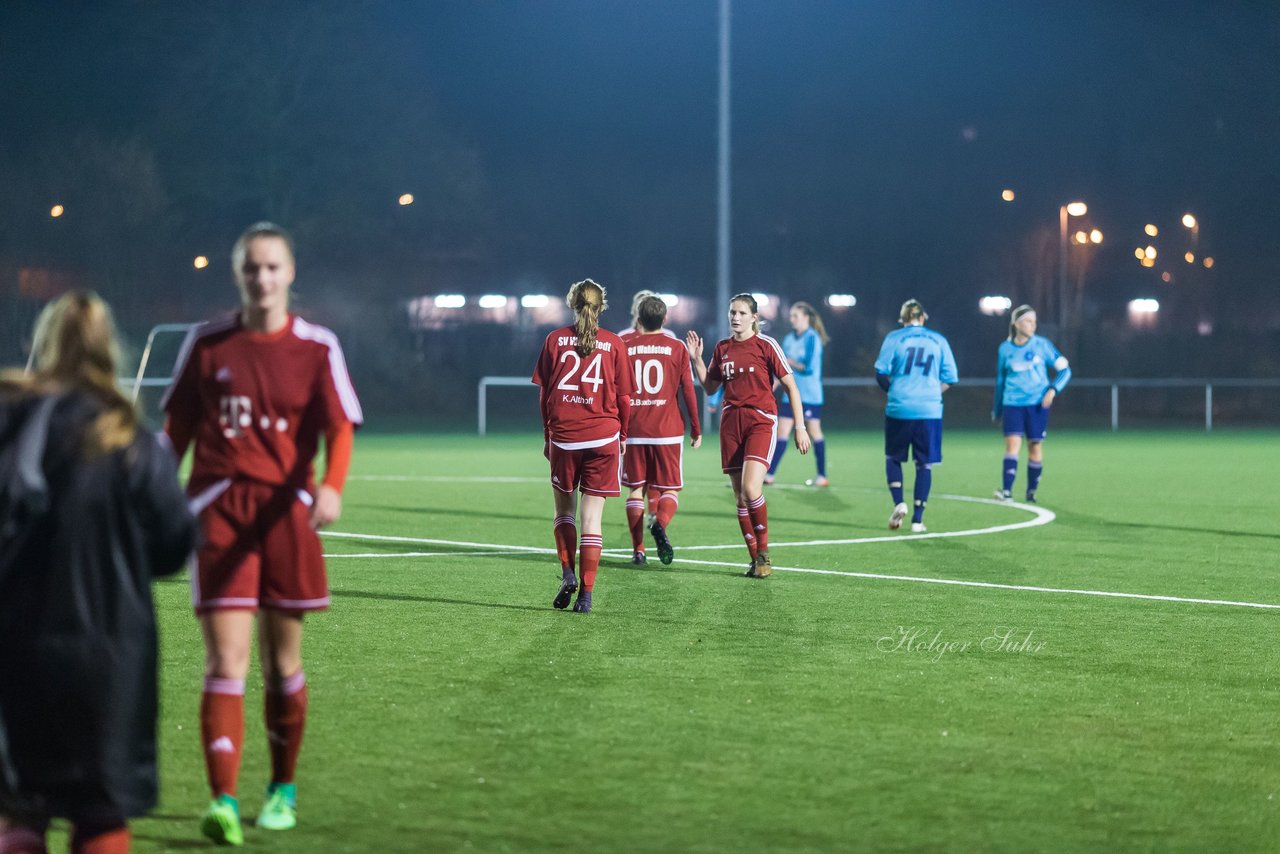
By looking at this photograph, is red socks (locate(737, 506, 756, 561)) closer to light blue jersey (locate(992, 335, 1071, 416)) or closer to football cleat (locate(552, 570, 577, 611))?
football cleat (locate(552, 570, 577, 611))

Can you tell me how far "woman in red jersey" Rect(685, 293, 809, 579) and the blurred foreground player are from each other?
0.19 metres

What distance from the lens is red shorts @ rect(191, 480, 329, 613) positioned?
473cm

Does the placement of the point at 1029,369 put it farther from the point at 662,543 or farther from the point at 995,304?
the point at 995,304

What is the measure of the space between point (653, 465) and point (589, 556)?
1.98m

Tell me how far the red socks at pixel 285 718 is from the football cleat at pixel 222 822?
10.0 inches

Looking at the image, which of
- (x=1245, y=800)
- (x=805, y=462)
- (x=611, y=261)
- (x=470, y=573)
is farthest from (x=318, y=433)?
(x=611, y=261)

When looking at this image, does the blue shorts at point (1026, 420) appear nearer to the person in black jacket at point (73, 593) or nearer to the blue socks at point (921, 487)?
the blue socks at point (921, 487)

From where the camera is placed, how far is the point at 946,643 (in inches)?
337

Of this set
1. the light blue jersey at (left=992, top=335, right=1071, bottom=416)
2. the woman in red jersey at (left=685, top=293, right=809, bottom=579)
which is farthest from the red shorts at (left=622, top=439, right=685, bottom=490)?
the light blue jersey at (left=992, top=335, right=1071, bottom=416)

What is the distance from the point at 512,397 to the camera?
150 feet

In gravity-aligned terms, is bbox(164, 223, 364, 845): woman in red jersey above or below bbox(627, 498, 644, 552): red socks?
above

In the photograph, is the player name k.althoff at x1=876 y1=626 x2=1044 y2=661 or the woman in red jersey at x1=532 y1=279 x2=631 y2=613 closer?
the player name k.althoff at x1=876 y1=626 x2=1044 y2=661

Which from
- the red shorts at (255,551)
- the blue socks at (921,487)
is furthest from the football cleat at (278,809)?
the blue socks at (921,487)

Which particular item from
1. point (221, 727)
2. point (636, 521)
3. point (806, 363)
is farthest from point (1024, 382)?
point (221, 727)
